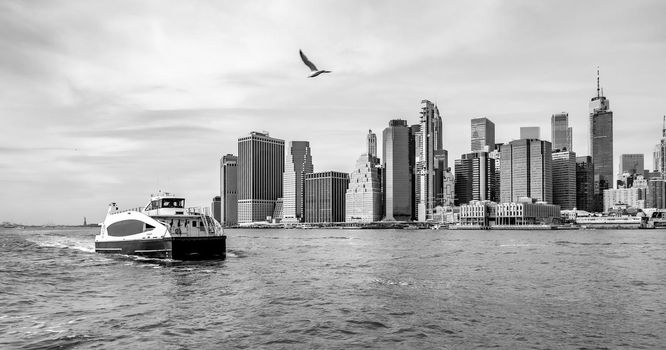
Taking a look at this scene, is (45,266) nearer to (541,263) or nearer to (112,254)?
(112,254)

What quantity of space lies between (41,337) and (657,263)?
206 feet

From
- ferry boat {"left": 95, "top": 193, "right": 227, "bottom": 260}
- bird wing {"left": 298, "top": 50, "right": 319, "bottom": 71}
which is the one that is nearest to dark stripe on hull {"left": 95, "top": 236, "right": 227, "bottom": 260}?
ferry boat {"left": 95, "top": 193, "right": 227, "bottom": 260}

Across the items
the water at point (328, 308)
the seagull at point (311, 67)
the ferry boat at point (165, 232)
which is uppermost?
the seagull at point (311, 67)

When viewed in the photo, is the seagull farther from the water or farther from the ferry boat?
the ferry boat

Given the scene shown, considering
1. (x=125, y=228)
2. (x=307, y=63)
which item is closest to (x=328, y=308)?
(x=307, y=63)

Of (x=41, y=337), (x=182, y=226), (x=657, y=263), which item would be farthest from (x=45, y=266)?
(x=657, y=263)

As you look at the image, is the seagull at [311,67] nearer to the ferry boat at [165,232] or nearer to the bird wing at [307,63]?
the bird wing at [307,63]

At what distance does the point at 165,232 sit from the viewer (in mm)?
58625

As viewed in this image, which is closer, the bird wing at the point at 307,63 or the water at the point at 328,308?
the bird wing at the point at 307,63

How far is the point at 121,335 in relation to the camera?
25203 mm

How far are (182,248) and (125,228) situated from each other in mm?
12791

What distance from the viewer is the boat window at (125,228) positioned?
207 ft

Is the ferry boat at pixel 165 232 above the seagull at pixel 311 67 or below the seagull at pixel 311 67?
below

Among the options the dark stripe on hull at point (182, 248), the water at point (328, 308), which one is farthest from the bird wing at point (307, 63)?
the dark stripe on hull at point (182, 248)
